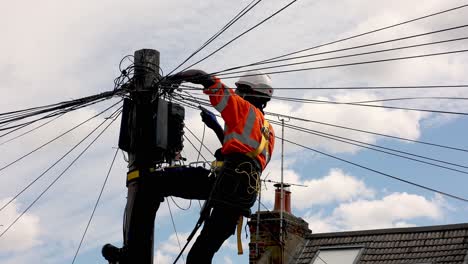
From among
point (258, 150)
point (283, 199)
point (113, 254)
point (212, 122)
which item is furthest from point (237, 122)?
point (283, 199)

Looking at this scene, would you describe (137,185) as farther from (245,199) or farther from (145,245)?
(245,199)

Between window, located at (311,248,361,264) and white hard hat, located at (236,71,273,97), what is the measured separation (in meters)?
10.9

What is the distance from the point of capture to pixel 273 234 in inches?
812

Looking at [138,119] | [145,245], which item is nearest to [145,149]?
[138,119]

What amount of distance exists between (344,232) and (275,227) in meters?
1.72

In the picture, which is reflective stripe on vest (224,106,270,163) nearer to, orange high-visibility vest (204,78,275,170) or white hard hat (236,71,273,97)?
orange high-visibility vest (204,78,275,170)

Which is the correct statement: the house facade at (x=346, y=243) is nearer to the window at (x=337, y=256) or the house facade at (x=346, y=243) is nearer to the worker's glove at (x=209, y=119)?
the window at (x=337, y=256)

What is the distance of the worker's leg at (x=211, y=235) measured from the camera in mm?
9094

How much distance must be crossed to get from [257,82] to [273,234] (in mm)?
11079

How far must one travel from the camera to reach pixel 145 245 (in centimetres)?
974

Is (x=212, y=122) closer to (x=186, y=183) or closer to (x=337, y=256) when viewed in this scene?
(x=186, y=183)

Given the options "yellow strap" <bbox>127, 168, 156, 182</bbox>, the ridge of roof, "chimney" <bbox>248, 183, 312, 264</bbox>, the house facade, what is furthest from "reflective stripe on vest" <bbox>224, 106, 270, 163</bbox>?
the ridge of roof

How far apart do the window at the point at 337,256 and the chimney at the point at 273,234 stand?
2.10 feet

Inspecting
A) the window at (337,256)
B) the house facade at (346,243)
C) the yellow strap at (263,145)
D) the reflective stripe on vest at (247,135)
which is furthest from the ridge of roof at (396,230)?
the reflective stripe on vest at (247,135)
